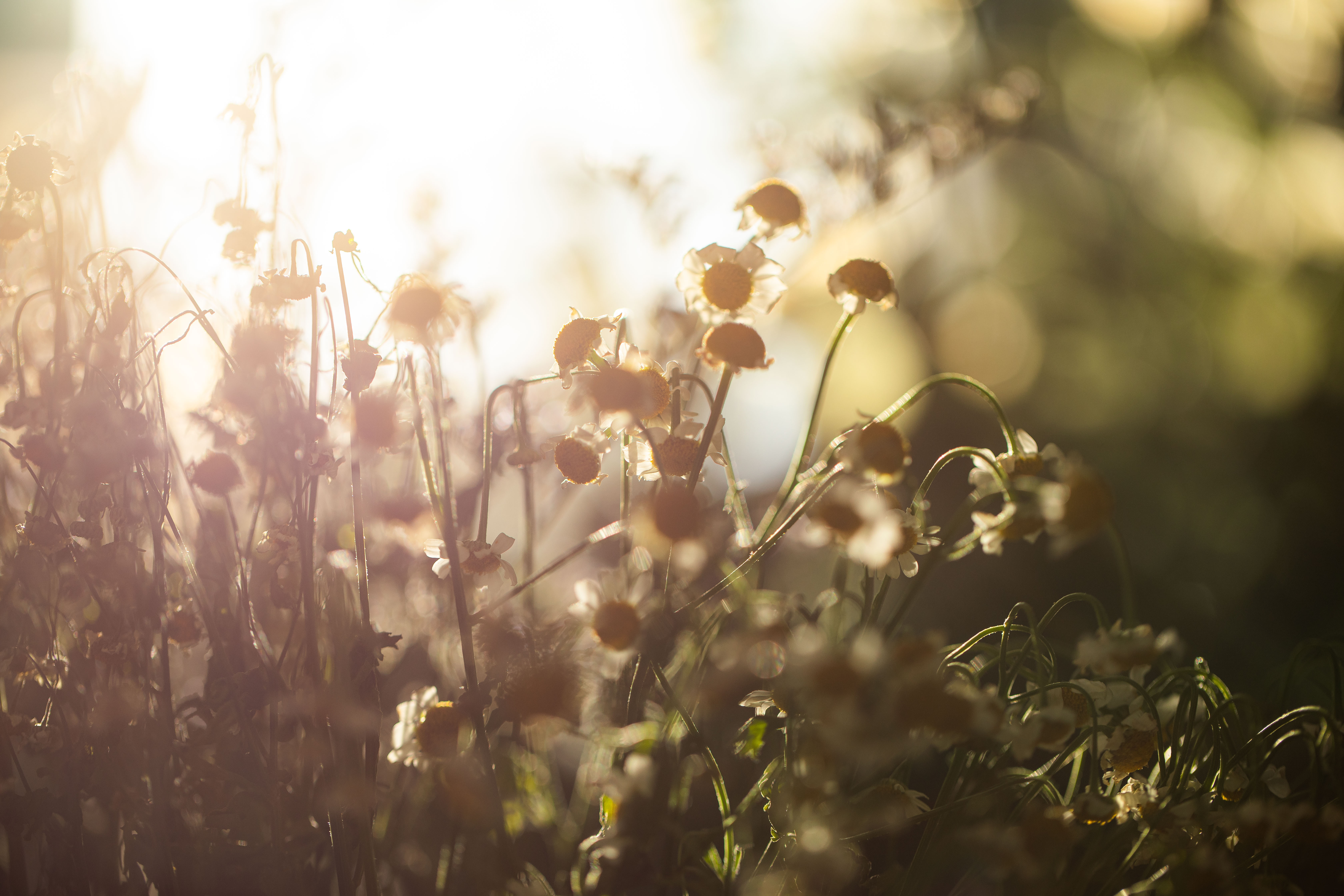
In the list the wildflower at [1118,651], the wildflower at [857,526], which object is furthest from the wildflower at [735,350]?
the wildflower at [1118,651]

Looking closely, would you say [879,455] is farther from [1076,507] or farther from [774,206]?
[774,206]

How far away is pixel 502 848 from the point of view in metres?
0.42

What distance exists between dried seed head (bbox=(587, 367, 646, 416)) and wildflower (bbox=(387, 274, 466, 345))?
0.40 feet

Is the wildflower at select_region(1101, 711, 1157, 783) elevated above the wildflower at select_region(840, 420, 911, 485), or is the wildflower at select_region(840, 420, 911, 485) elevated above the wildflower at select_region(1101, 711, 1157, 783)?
the wildflower at select_region(840, 420, 911, 485)

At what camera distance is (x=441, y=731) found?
458 mm

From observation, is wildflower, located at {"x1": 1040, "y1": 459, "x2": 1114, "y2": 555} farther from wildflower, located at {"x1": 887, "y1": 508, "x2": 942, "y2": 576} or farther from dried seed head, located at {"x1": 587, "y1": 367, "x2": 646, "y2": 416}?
dried seed head, located at {"x1": 587, "y1": 367, "x2": 646, "y2": 416}

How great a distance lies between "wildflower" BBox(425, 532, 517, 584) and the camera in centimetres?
52

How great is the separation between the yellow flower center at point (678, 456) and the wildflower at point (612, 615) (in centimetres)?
8

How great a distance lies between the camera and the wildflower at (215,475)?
1.80 feet

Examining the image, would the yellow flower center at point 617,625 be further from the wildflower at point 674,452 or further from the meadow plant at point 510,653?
the wildflower at point 674,452

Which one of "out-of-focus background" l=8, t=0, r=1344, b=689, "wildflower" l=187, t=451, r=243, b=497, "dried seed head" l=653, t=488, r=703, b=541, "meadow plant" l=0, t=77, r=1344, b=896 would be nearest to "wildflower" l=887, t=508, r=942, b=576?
"meadow plant" l=0, t=77, r=1344, b=896

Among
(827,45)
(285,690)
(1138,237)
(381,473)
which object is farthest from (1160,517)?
(285,690)

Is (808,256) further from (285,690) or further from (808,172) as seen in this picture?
A: (285,690)

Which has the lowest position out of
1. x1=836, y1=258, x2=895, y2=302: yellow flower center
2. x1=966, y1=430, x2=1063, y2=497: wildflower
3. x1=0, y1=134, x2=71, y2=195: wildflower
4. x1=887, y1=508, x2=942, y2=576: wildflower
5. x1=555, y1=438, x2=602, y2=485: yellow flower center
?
x1=887, y1=508, x2=942, y2=576: wildflower
